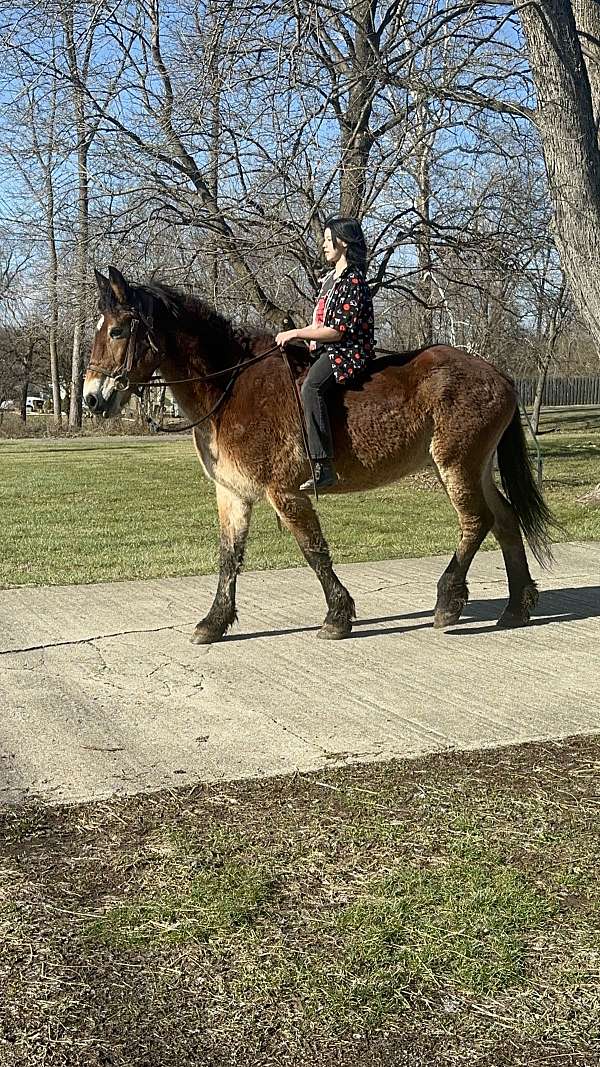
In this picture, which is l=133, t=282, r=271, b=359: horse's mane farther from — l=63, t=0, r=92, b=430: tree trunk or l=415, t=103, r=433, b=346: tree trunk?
l=63, t=0, r=92, b=430: tree trunk

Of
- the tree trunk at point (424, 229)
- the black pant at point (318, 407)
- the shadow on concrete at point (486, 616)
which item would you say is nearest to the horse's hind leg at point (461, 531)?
the shadow on concrete at point (486, 616)

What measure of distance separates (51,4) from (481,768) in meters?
11.3

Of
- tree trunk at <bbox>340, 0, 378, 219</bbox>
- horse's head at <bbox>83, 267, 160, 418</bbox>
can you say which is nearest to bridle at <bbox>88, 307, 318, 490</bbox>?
horse's head at <bbox>83, 267, 160, 418</bbox>

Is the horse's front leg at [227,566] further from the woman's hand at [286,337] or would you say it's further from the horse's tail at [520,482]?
the horse's tail at [520,482]

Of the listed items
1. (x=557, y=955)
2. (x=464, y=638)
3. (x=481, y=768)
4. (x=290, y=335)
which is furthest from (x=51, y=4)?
(x=557, y=955)

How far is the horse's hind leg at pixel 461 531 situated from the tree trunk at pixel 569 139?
12.4ft

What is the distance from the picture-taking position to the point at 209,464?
24.4ft

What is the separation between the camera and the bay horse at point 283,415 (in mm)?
7070

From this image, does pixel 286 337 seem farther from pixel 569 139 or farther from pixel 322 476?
pixel 569 139

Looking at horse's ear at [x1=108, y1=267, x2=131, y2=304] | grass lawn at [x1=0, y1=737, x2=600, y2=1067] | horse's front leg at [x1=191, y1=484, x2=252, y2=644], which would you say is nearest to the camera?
grass lawn at [x1=0, y1=737, x2=600, y2=1067]

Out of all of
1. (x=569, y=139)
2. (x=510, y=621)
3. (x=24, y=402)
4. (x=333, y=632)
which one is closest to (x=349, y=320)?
(x=333, y=632)

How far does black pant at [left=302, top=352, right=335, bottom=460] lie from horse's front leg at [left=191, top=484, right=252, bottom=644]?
656 mm

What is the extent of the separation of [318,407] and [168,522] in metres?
7.75

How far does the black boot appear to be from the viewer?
7102mm
